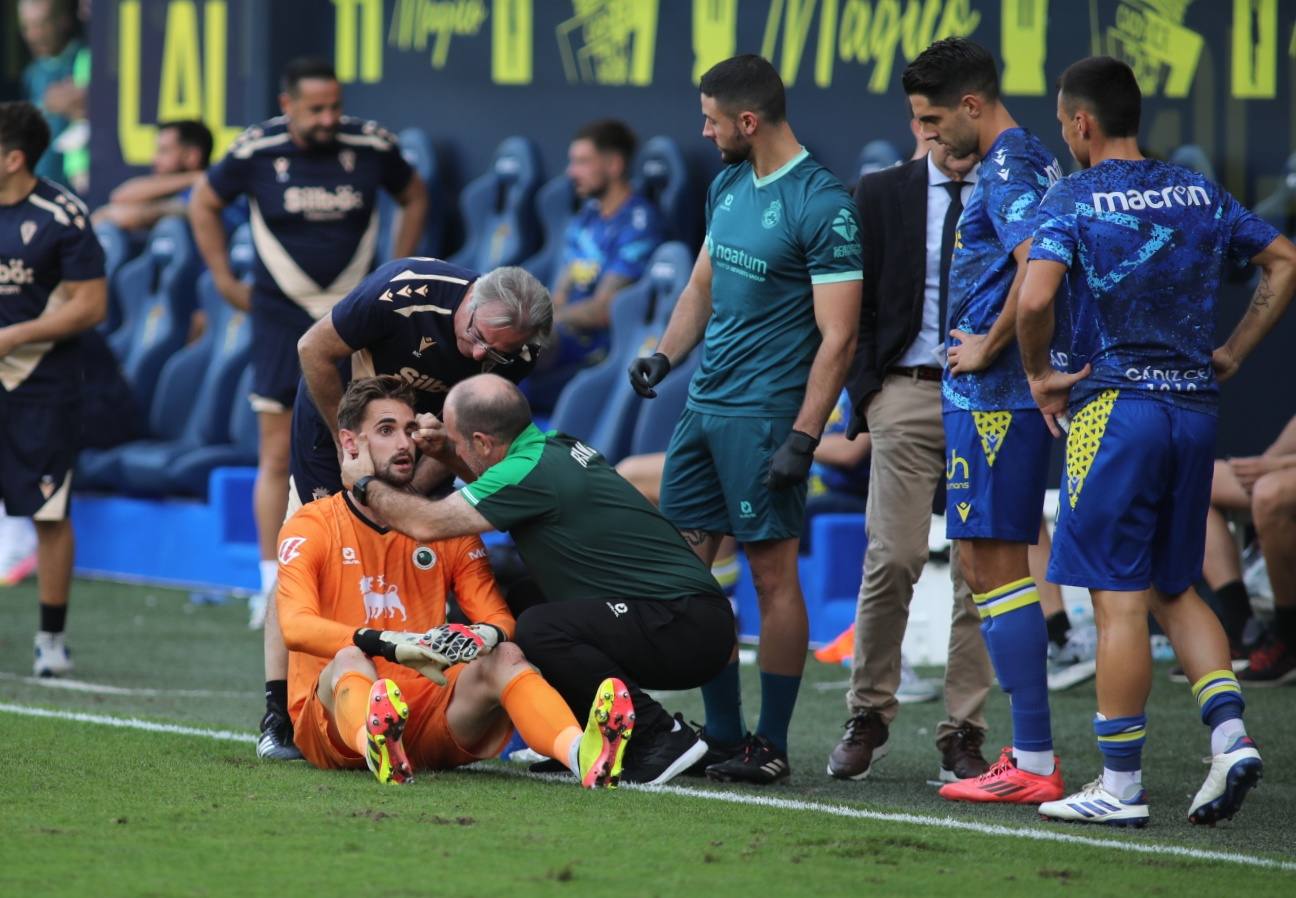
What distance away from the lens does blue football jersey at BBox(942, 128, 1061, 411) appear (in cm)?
522

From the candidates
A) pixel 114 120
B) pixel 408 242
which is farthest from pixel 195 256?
pixel 408 242

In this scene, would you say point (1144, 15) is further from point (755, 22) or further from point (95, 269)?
point (95, 269)

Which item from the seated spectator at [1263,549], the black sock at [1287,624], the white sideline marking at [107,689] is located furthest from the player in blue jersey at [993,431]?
the white sideline marking at [107,689]

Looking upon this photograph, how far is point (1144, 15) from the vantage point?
31.0 feet

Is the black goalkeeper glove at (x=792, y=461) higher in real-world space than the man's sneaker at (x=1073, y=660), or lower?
higher

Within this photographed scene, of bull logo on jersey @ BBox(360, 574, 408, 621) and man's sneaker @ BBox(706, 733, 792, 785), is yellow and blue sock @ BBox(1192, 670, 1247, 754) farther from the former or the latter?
bull logo on jersey @ BBox(360, 574, 408, 621)

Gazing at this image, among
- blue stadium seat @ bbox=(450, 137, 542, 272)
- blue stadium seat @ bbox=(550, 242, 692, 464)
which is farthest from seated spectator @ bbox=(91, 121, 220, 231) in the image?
blue stadium seat @ bbox=(550, 242, 692, 464)

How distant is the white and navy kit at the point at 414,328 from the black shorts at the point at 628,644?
2.36 feet

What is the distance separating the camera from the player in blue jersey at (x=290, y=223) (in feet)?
29.7

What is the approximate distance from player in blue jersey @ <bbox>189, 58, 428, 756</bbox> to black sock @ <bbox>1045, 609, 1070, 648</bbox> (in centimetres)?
331

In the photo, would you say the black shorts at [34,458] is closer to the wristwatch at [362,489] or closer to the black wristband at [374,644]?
the wristwatch at [362,489]

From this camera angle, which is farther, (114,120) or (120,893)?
(114,120)

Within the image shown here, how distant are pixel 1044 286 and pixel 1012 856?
4.30 feet

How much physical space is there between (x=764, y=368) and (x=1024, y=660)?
3.45 feet
